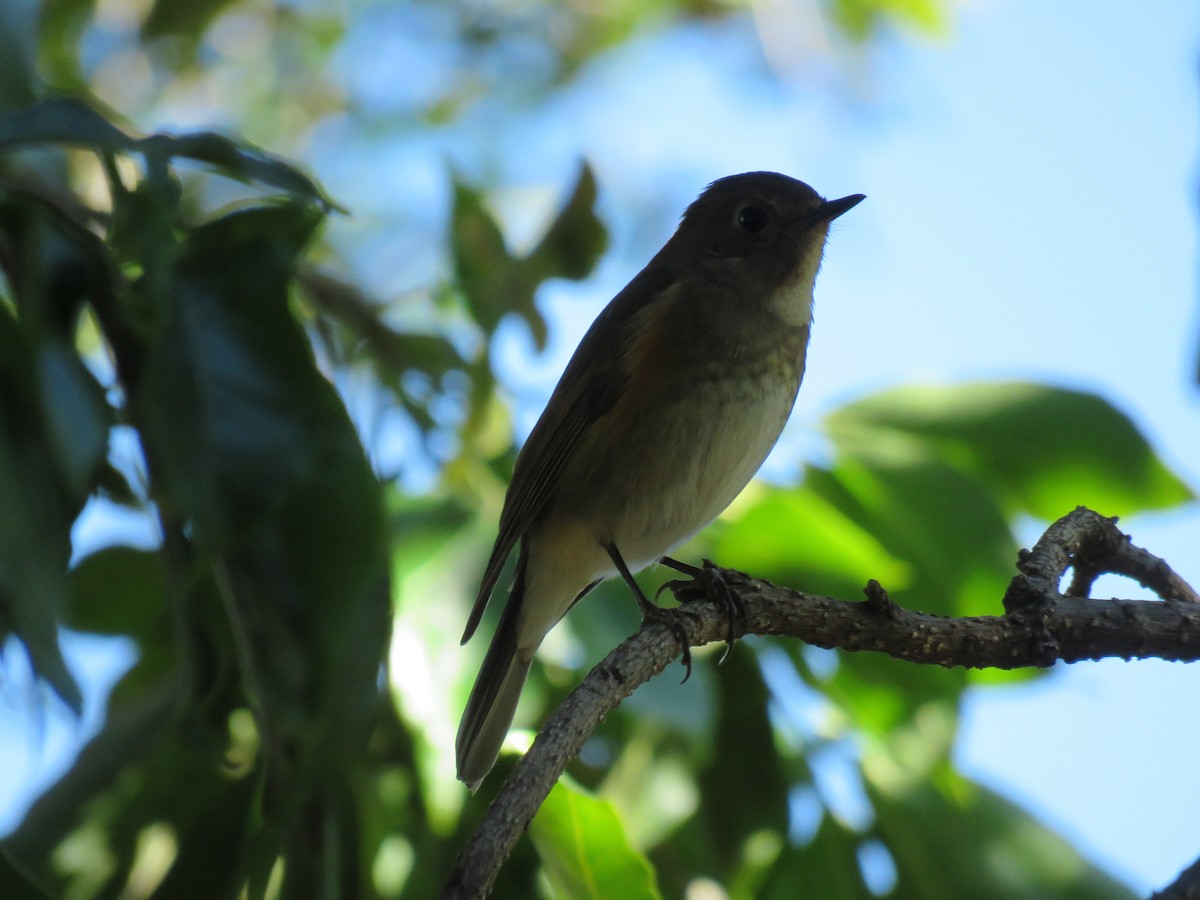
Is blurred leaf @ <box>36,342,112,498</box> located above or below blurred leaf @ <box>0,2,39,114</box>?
below

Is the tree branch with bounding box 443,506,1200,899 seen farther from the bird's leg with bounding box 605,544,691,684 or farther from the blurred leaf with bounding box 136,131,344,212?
the blurred leaf with bounding box 136,131,344,212

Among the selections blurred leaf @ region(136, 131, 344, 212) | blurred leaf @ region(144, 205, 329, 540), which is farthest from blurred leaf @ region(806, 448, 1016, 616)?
blurred leaf @ region(136, 131, 344, 212)

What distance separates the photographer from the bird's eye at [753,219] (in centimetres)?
426

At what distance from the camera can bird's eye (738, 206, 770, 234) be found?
14.0ft

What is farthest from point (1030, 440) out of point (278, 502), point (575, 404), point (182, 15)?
point (182, 15)

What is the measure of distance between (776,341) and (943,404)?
1.68 ft

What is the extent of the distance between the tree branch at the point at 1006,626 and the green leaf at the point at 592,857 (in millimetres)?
218

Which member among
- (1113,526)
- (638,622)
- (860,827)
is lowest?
(860,827)

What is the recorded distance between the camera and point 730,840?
2.92m

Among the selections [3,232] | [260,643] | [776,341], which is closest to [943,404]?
[776,341]

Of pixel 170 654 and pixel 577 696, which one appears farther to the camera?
pixel 170 654

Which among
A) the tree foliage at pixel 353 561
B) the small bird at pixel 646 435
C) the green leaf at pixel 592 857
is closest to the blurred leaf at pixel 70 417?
the tree foliage at pixel 353 561

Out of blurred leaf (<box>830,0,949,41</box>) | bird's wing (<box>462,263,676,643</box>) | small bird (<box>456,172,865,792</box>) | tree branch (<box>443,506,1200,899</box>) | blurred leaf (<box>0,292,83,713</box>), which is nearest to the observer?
blurred leaf (<box>0,292,83,713</box>)

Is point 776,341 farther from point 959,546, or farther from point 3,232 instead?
point 3,232
